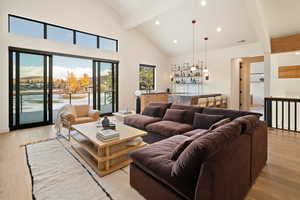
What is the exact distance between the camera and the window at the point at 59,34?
4.99 meters

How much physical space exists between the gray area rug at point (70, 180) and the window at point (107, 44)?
15.1ft

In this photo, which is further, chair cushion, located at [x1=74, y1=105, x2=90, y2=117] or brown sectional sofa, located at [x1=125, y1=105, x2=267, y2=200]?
chair cushion, located at [x1=74, y1=105, x2=90, y2=117]

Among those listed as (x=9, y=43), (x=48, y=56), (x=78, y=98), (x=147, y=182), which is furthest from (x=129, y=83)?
(x=147, y=182)

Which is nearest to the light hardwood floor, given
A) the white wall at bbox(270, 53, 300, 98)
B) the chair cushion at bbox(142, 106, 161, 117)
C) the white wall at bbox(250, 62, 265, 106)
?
the chair cushion at bbox(142, 106, 161, 117)

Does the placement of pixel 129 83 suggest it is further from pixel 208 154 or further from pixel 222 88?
pixel 208 154

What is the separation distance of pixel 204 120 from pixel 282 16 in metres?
3.91

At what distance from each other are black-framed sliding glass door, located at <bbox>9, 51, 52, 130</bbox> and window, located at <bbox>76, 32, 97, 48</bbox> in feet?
3.97

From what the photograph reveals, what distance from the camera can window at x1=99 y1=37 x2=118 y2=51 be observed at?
6258 mm

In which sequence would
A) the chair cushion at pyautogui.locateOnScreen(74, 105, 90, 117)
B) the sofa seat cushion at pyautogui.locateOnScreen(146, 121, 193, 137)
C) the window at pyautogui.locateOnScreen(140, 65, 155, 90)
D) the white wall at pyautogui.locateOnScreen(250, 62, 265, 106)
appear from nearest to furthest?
the sofa seat cushion at pyautogui.locateOnScreen(146, 121, 193, 137), the chair cushion at pyautogui.locateOnScreen(74, 105, 90, 117), the window at pyautogui.locateOnScreen(140, 65, 155, 90), the white wall at pyautogui.locateOnScreen(250, 62, 265, 106)

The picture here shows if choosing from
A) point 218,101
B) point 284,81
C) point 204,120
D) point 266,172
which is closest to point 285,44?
point 284,81

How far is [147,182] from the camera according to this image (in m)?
1.64

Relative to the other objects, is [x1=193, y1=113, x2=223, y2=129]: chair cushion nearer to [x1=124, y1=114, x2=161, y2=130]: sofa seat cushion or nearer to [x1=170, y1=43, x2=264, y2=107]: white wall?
[x1=124, y1=114, x2=161, y2=130]: sofa seat cushion

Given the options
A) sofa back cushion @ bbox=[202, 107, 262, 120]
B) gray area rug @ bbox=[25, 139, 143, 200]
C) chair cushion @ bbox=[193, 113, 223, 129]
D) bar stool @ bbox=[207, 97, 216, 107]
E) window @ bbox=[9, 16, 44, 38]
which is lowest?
gray area rug @ bbox=[25, 139, 143, 200]

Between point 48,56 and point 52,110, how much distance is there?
1.72m
